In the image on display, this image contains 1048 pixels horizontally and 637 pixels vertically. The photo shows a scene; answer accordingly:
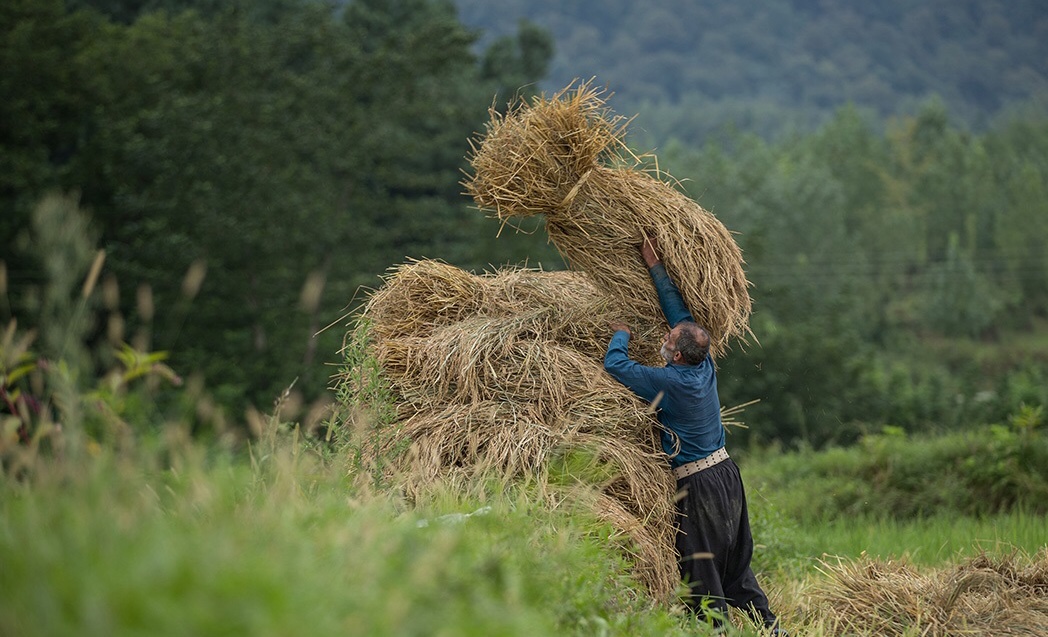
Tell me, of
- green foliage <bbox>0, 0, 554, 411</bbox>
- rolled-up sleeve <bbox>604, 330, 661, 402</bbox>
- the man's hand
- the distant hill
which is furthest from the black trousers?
the distant hill

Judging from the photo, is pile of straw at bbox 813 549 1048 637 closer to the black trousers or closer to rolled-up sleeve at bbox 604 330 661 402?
the black trousers

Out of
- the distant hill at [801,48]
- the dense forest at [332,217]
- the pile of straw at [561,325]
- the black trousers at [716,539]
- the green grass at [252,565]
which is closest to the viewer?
the green grass at [252,565]

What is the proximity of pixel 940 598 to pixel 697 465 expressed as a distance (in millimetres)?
1562

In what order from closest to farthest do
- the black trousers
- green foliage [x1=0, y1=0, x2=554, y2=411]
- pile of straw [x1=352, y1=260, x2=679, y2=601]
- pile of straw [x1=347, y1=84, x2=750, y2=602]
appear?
pile of straw [x1=352, y1=260, x2=679, y2=601], pile of straw [x1=347, y1=84, x2=750, y2=602], the black trousers, green foliage [x1=0, y1=0, x2=554, y2=411]

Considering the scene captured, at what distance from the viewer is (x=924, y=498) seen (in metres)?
12.2

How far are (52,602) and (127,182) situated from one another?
27429mm

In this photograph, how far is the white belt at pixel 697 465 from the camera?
Result: 5797 mm

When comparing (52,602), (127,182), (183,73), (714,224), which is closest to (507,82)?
(183,73)

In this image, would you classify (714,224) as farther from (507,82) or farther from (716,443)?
(507,82)

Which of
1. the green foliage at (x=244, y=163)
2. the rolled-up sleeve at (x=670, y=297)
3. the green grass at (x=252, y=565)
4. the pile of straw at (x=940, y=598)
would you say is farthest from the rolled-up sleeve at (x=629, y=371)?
the green foliage at (x=244, y=163)

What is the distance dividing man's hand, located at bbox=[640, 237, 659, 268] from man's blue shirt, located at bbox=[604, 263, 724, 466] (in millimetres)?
28

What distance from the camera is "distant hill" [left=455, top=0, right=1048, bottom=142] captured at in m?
158

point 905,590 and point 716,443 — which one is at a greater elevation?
point 716,443

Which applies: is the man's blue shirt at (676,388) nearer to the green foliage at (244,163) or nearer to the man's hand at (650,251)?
the man's hand at (650,251)
